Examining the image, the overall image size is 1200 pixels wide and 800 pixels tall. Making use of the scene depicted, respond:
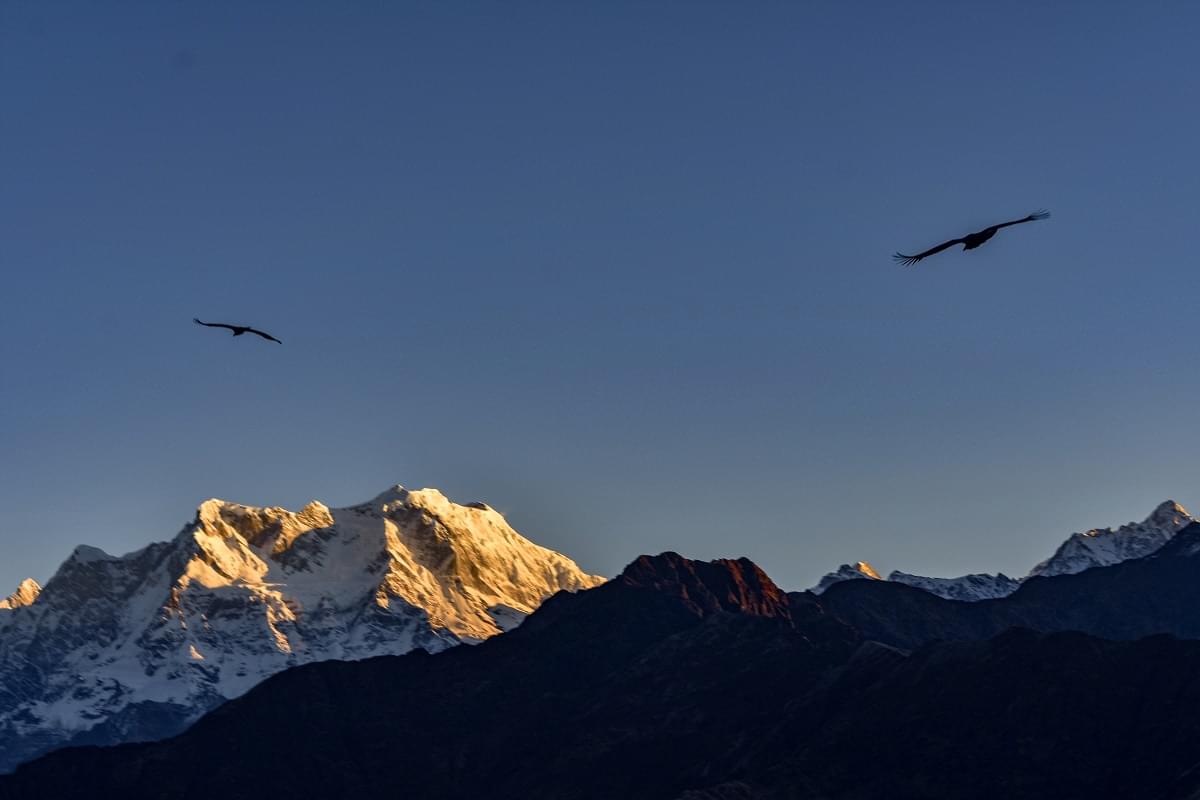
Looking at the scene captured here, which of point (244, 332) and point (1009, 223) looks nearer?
point (1009, 223)

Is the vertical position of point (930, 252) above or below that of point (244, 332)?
below

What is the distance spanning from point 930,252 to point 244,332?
50722 mm

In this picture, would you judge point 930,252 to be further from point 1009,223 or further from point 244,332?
Answer: point 244,332

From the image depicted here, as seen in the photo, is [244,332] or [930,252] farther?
[244,332]

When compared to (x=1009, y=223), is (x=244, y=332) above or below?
above

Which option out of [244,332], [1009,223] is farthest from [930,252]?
[244,332]

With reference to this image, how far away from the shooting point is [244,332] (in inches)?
5689

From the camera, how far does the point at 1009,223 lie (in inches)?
4710

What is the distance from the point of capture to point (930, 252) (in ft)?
369

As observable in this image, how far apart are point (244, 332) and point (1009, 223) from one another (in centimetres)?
5124

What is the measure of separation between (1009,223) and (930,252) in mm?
9011
